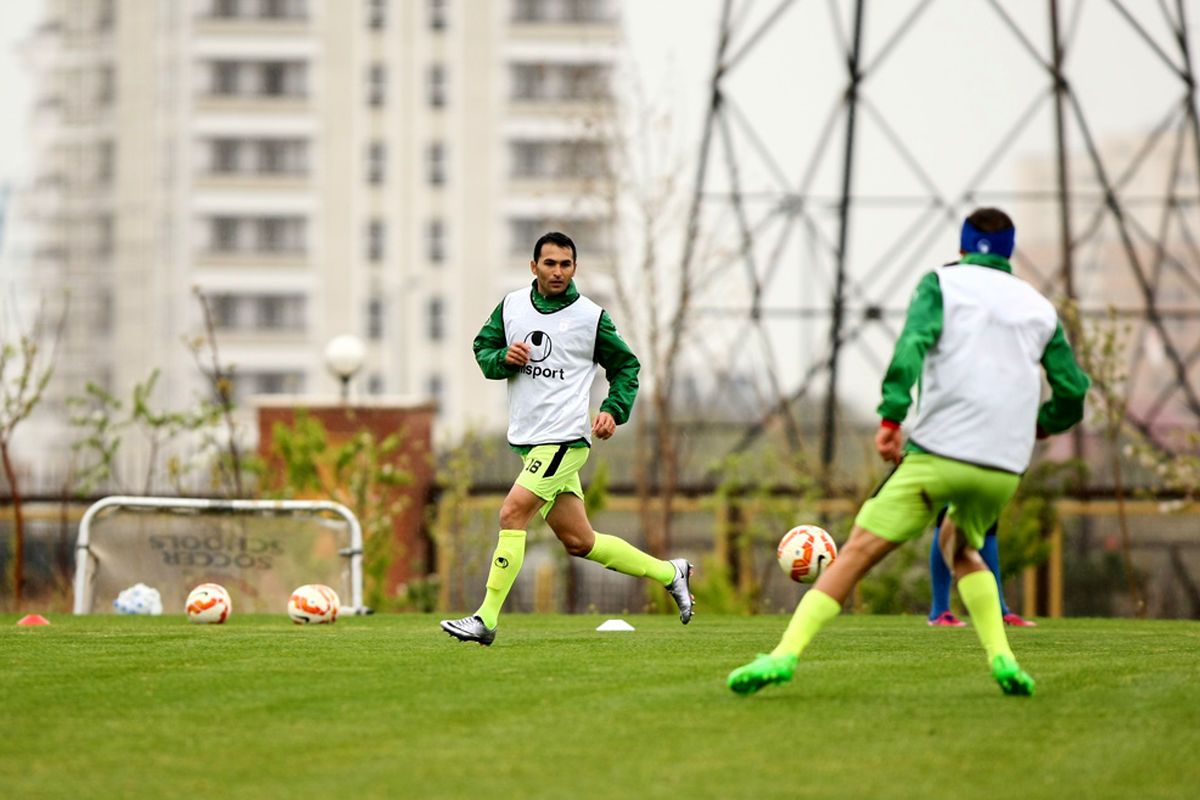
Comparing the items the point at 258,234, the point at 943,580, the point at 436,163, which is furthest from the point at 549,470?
the point at 258,234

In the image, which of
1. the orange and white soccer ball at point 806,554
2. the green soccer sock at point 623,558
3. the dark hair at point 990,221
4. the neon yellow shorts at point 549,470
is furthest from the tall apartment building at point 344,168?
the dark hair at point 990,221

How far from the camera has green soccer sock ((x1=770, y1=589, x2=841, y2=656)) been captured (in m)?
6.86

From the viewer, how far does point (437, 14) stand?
260ft

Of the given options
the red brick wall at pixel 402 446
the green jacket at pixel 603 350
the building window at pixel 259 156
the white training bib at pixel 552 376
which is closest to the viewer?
the white training bib at pixel 552 376

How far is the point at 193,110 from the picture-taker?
256ft

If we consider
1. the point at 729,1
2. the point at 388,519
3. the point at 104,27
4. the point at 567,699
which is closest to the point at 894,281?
the point at 729,1

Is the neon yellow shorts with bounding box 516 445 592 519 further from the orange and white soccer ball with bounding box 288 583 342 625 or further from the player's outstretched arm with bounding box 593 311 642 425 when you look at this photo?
the orange and white soccer ball with bounding box 288 583 342 625

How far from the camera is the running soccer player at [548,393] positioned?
360 inches

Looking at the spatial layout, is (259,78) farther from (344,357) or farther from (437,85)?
(344,357)

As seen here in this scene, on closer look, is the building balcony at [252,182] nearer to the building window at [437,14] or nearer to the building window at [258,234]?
the building window at [258,234]

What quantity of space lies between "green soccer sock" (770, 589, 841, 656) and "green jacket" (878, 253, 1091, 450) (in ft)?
2.40

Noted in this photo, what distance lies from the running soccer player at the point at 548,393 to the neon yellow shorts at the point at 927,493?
7.58 ft

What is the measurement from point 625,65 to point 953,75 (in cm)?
528

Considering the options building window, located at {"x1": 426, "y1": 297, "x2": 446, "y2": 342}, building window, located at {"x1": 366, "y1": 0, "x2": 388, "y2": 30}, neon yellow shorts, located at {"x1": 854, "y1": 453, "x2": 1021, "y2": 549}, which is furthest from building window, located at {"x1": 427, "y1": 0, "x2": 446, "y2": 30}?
neon yellow shorts, located at {"x1": 854, "y1": 453, "x2": 1021, "y2": 549}
